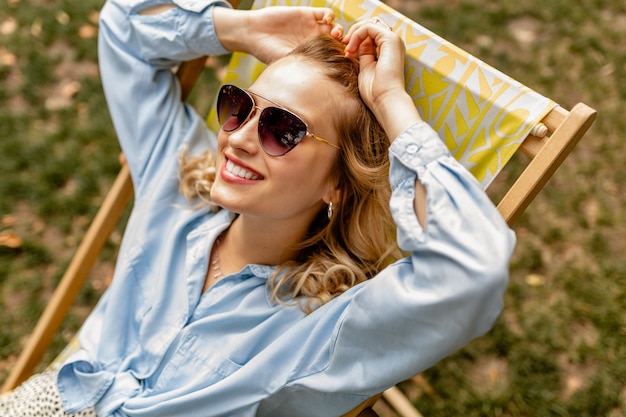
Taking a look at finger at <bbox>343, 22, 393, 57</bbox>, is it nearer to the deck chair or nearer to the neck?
the deck chair

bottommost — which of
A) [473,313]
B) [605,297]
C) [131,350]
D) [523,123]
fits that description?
[131,350]

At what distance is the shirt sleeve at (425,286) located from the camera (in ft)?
4.18

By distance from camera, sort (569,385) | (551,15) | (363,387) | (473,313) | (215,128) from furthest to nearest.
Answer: (551,15) → (569,385) → (215,128) → (363,387) → (473,313)

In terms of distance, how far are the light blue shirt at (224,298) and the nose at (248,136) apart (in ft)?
Result: 1.18

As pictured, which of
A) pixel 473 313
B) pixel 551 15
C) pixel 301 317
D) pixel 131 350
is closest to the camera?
pixel 473 313

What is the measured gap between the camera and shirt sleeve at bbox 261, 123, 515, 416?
127cm

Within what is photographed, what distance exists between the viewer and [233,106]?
1.64 m

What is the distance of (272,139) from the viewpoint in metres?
1.55

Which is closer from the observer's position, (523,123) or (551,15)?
(523,123)

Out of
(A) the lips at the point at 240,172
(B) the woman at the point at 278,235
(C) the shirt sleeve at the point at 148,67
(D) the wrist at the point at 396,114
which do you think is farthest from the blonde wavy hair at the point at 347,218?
(C) the shirt sleeve at the point at 148,67

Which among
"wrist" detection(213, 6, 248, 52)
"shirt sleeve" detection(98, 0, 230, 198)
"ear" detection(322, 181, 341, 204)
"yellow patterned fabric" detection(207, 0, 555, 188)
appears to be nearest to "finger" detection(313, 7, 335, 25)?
"yellow patterned fabric" detection(207, 0, 555, 188)

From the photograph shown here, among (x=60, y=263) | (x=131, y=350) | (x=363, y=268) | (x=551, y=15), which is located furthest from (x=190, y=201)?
(x=551, y=15)

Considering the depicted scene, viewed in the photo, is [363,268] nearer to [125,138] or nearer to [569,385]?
[125,138]

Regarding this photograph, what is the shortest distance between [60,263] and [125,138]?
3.91ft
